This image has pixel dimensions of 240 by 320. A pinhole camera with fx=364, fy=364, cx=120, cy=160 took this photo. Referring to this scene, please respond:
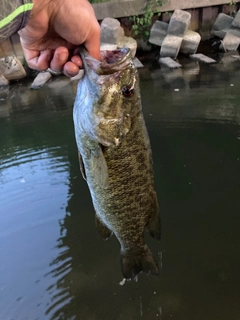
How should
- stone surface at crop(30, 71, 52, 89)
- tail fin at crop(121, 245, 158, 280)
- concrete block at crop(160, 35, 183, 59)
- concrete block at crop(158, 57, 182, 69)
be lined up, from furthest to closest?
concrete block at crop(160, 35, 183, 59) → concrete block at crop(158, 57, 182, 69) → stone surface at crop(30, 71, 52, 89) → tail fin at crop(121, 245, 158, 280)

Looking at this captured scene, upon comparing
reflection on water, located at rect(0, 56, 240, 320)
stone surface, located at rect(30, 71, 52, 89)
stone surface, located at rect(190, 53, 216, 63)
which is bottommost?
stone surface, located at rect(190, 53, 216, 63)

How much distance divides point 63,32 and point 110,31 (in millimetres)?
5425

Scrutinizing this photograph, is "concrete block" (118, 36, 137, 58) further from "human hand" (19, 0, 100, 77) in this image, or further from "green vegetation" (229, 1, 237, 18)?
"human hand" (19, 0, 100, 77)

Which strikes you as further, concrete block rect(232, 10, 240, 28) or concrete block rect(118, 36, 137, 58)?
concrete block rect(232, 10, 240, 28)

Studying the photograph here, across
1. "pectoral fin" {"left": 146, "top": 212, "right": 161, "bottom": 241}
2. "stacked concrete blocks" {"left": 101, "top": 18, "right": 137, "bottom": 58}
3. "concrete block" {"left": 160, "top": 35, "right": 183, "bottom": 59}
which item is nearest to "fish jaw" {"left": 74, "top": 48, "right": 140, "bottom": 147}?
"pectoral fin" {"left": 146, "top": 212, "right": 161, "bottom": 241}

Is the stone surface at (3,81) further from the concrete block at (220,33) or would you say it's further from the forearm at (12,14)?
the forearm at (12,14)

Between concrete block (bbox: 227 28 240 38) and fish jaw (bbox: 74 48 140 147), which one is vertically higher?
fish jaw (bbox: 74 48 140 147)

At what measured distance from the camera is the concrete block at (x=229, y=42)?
24.4 feet

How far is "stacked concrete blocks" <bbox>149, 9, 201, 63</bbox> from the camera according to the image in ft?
23.1

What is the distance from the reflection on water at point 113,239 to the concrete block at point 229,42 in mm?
2889

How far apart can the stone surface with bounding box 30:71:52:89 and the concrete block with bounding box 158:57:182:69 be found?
218 cm

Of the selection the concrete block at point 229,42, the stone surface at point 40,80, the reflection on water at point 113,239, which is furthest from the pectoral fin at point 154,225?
the concrete block at point 229,42

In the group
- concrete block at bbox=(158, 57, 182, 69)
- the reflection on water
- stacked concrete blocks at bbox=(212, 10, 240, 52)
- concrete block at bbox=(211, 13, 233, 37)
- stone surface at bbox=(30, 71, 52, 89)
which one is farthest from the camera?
concrete block at bbox=(211, 13, 233, 37)

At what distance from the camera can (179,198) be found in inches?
129
